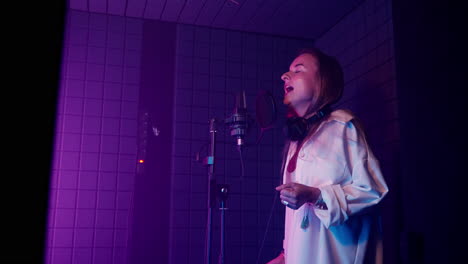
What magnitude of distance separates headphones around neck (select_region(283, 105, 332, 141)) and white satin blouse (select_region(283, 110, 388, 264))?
44 mm

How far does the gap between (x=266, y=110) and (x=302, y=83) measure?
0.40 meters

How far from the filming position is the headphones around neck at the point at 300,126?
1915mm

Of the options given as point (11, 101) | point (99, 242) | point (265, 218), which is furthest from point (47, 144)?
point (265, 218)

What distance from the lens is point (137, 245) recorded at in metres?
3.21

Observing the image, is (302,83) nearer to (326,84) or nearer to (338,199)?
(326,84)

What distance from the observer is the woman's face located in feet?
6.79

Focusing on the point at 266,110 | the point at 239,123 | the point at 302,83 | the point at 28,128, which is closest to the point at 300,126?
the point at 302,83

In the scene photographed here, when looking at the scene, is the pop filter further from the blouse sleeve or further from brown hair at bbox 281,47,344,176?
the blouse sleeve

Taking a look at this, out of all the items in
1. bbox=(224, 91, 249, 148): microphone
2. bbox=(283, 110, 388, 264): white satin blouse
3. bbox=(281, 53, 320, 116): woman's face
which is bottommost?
bbox=(283, 110, 388, 264): white satin blouse

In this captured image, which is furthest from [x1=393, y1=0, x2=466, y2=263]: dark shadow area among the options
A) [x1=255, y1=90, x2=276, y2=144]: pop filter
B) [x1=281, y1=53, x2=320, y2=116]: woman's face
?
[x1=255, y1=90, x2=276, y2=144]: pop filter

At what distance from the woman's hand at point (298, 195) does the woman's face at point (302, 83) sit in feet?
1.94

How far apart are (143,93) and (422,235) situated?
8.96 ft

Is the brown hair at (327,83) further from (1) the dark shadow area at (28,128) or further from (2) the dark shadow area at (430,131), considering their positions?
(1) the dark shadow area at (28,128)

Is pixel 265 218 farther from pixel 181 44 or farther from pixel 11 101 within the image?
pixel 11 101
